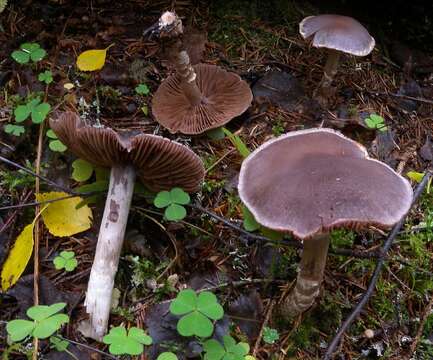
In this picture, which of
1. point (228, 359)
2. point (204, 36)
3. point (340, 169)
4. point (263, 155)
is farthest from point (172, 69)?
point (228, 359)

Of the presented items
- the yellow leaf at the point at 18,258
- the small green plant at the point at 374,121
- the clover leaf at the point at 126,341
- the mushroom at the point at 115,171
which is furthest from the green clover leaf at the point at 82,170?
the small green plant at the point at 374,121

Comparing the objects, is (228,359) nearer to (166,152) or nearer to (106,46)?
(166,152)

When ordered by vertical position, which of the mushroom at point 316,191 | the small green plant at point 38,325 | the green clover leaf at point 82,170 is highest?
the mushroom at point 316,191

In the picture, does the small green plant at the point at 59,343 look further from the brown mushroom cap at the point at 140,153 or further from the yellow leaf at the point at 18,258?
the brown mushroom cap at the point at 140,153

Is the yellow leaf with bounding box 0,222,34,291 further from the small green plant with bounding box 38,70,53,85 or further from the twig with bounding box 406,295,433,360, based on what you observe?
the twig with bounding box 406,295,433,360

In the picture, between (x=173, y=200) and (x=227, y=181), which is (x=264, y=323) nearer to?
(x=173, y=200)

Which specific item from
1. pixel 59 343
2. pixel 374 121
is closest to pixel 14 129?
pixel 59 343

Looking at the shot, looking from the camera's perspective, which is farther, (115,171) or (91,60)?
(91,60)
